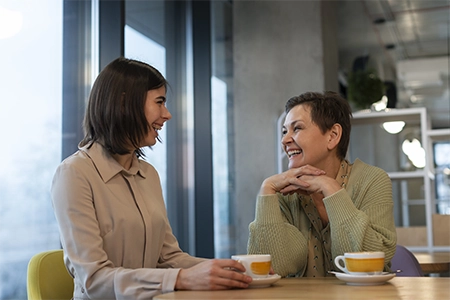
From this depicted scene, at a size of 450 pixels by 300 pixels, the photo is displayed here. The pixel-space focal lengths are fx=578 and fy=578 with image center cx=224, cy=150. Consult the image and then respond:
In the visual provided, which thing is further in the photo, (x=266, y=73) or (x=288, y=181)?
(x=266, y=73)

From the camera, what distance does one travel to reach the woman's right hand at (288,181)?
1.96m

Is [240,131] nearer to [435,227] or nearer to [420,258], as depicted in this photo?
[435,227]

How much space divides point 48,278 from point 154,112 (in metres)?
0.59

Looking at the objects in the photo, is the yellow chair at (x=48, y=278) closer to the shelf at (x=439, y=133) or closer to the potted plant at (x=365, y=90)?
the shelf at (x=439, y=133)

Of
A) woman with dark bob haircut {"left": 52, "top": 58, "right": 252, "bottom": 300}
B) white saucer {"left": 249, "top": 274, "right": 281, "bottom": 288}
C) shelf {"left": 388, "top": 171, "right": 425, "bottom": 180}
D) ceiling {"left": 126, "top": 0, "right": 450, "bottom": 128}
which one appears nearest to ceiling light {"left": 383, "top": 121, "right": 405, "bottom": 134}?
shelf {"left": 388, "top": 171, "right": 425, "bottom": 180}

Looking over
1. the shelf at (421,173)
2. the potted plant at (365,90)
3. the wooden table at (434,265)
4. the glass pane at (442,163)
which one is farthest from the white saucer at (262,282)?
the glass pane at (442,163)

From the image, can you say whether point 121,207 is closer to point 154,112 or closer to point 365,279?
point 154,112

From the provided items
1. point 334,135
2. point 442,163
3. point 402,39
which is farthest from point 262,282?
point 442,163

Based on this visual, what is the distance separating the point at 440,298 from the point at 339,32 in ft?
24.2

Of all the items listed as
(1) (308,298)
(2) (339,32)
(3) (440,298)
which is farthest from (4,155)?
(2) (339,32)

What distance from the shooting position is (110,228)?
165cm

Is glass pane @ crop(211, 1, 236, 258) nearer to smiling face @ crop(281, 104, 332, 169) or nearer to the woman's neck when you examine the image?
smiling face @ crop(281, 104, 332, 169)

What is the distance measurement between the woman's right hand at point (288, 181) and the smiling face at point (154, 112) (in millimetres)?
430

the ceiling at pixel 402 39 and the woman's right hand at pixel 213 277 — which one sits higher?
the ceiling at pixel 402 39
